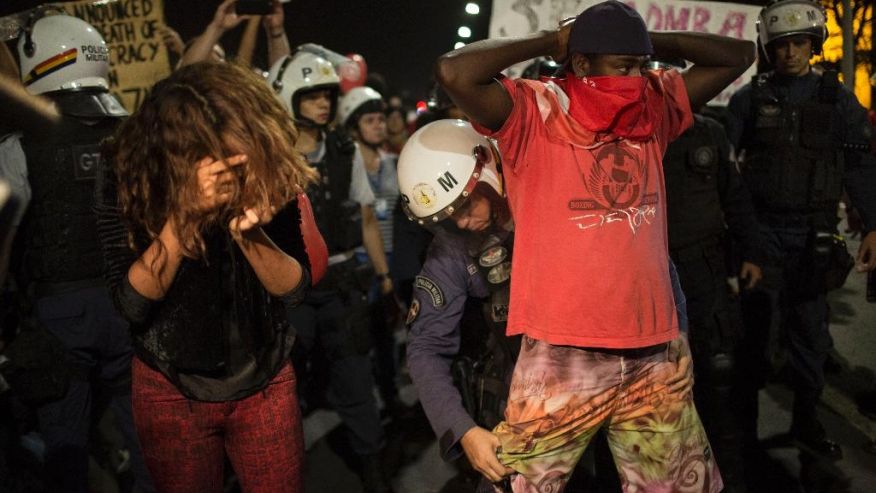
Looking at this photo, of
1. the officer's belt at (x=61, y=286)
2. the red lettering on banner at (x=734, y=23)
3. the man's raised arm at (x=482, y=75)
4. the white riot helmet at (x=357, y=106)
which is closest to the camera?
the man's raised arm at (x=482, y=75)

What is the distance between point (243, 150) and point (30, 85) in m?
2.39

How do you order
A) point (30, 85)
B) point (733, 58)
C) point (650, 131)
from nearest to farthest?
point (650, 131) < point (733, 58) < point (30, 85)

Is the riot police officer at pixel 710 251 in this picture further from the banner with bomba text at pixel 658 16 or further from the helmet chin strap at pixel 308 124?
the helmet chin strap at pixel 308 124

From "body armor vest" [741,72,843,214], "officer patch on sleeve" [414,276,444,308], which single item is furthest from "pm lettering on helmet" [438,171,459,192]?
"body armor vest" [741,72,843,214]

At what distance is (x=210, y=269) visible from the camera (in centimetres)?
220

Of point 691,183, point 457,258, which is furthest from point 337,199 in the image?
point 691,183

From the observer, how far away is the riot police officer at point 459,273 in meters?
2.64

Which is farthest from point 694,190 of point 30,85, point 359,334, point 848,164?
point 30,85

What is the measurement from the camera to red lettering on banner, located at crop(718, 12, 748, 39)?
6.52 meters

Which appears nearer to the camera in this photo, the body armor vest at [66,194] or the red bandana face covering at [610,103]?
the red bandana face covering at [610,103]

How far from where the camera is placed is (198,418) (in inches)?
89.0

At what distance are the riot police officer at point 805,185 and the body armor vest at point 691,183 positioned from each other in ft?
2.16

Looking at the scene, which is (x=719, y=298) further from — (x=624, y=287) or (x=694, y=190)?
(x=624, y=287)

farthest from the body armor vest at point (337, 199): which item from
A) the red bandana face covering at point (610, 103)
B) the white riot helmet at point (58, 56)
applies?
the red bandana face covering at point (610, 103)
